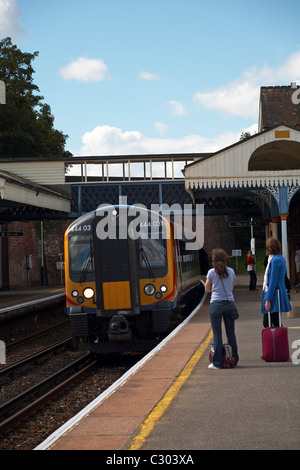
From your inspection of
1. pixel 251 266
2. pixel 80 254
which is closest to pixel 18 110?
pixel 251 266

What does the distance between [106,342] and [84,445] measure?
8013mm

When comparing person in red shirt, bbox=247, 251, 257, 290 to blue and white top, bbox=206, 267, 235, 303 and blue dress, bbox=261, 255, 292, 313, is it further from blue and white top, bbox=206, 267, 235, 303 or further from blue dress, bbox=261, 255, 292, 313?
blue and white top, bbox=206, 267, 235, 303

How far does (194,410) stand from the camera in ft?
20.8

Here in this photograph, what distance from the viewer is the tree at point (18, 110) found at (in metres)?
44.9

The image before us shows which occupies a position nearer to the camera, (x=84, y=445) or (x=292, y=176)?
(x=84, y=445)

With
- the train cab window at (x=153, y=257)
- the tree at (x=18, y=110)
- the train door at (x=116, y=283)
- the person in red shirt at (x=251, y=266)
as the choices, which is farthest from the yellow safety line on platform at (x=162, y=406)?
the tree at (x=18, y=110)

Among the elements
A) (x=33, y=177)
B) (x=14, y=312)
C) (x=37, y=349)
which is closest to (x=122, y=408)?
(x=37, y=349)

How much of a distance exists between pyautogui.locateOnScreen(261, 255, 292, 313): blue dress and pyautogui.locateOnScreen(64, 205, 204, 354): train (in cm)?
433

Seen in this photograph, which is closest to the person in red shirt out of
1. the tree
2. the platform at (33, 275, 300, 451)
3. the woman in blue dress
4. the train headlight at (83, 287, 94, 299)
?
the train headlight at (83, 287, 94, 299)

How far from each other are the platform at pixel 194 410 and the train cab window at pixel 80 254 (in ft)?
11.9

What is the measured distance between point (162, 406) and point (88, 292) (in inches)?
261

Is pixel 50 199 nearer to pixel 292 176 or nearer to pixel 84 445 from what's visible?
pixel 292 176

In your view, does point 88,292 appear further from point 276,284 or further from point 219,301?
point 276,284

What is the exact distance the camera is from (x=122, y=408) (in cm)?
664
